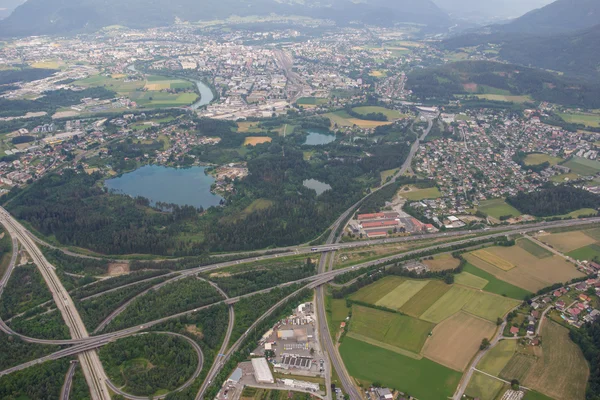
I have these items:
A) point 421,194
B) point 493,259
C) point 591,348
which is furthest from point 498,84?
point 591,348

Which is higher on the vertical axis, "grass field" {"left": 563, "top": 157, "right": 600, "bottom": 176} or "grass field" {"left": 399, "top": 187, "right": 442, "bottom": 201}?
"grass field" {"left": 563, "top": 157, "right": 600, "bottom": 176}

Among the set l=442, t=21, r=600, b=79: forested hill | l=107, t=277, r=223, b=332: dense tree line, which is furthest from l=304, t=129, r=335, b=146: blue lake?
l=442, t=21, r=600, b=79: forested hill

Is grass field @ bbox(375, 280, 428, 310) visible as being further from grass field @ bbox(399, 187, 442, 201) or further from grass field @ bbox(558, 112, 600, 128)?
grass field @ bbox(558, 112, 600, 128)

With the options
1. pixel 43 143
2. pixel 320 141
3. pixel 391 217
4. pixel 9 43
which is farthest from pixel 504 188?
pixel 9 43

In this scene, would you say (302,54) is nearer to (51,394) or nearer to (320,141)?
(320,141)

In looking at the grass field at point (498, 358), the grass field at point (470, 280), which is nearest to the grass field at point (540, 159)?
the grass field at point (470, 280)

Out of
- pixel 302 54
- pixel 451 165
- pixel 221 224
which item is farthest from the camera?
pixel 302 54
